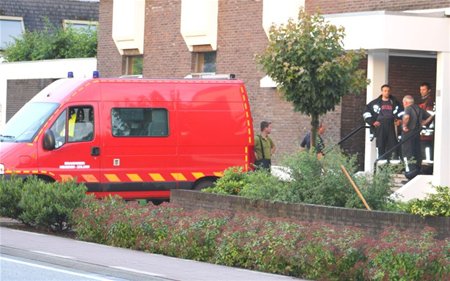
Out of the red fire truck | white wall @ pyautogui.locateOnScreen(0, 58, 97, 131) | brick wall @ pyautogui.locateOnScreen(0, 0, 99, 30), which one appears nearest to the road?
the red fire truck

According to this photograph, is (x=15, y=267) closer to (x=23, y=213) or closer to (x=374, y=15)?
(x=23, y=213)

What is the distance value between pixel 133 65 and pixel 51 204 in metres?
18.8

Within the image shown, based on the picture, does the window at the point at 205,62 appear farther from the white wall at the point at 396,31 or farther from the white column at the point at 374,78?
the white wall at the point at 396,31

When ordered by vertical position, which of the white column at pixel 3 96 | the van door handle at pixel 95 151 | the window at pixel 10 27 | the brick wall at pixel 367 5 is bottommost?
the van door handle at pixel 95 151

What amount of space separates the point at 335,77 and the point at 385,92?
2.14 meters

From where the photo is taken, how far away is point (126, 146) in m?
24.9

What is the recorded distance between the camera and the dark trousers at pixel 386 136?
26.2 m

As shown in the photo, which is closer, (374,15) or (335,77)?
(335,77)

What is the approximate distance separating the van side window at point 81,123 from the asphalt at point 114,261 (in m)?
4.87

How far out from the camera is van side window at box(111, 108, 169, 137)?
81.9 feet

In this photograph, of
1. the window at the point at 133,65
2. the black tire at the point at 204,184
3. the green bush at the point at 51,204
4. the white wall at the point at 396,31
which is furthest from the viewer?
the window at the point at 133,65

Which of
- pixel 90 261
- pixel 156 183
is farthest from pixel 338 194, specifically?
pixel 156 183

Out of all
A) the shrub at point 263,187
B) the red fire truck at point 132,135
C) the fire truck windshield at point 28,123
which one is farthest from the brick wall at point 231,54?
the shrub at point 263,187

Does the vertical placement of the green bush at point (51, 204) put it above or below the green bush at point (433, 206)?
below
